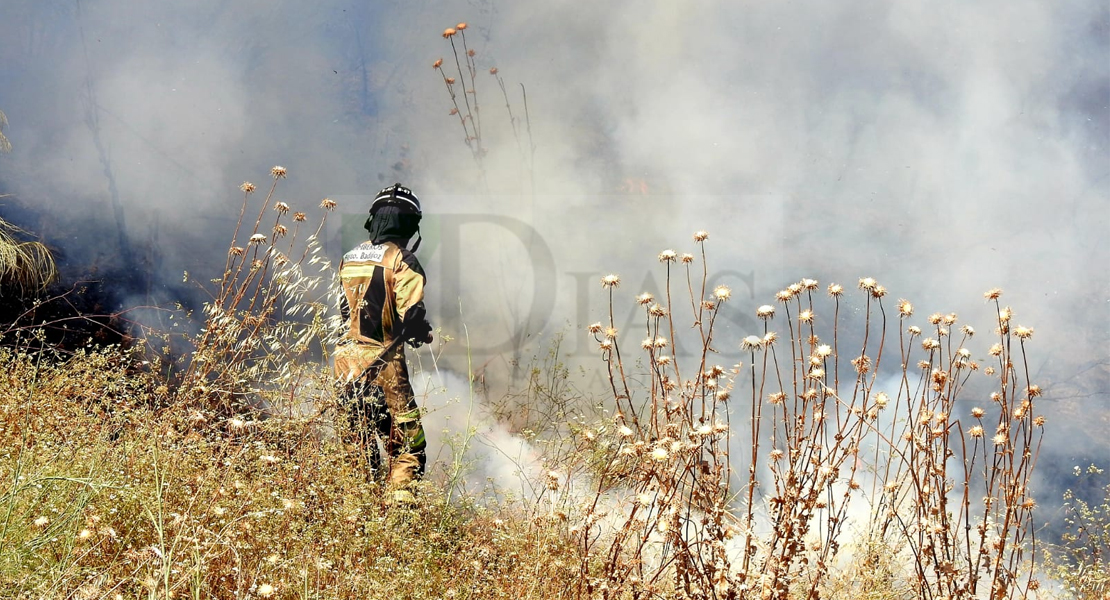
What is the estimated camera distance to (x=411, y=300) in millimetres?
3316

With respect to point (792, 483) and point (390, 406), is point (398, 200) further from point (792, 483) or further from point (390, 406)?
point (792, 483)

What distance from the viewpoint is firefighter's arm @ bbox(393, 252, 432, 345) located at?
3.30 metres

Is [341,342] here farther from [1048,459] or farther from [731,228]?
[1048,459]

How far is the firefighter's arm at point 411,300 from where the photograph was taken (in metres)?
3.30

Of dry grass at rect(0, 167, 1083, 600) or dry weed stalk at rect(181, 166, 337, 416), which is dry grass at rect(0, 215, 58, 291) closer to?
dry grass at rect(0, 167, 1083, 600)

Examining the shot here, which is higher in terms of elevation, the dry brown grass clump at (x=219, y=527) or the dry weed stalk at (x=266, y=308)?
the dry weed stalk at (x=266, y=308)

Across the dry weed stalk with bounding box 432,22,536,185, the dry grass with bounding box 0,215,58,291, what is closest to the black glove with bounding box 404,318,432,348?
the dry weed stalk with bounding box 432,22,536,185

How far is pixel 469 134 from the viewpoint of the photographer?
3.50 meters

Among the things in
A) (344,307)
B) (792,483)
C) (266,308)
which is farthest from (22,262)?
(792,483)

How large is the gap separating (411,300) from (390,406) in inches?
17.3

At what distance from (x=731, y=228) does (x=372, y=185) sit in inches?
60.7

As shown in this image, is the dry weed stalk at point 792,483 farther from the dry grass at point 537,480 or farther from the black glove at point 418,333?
the black glove at point 418,333

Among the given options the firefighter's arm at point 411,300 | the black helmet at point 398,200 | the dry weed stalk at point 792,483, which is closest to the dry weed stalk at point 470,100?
the black helmet at point 398,200

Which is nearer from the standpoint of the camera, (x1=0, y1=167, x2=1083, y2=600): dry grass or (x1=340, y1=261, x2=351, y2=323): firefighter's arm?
(x1=0, y1=167, x2=1083, y2=600): dry grass
